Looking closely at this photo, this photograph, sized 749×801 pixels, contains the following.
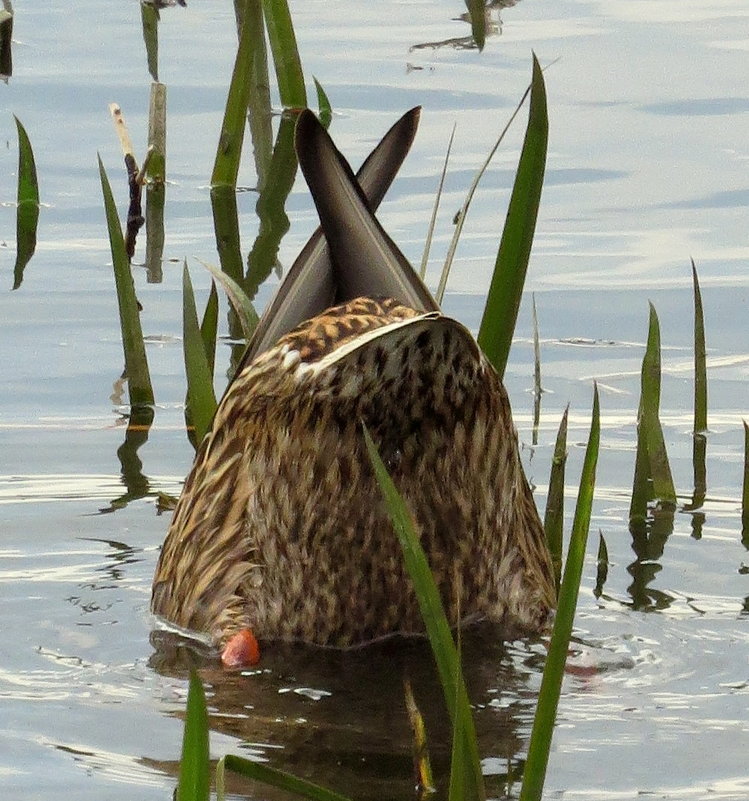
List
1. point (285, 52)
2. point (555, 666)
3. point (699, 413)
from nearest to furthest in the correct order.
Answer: point (555, 666) → point (699, 413) → point (285, 52)

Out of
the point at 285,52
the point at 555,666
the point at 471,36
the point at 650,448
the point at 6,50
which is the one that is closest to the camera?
the point at 555,666

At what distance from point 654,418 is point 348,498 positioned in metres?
1.07

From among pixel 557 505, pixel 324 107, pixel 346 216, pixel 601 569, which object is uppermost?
pixel 324 107

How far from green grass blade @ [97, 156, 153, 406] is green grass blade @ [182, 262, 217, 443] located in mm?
303

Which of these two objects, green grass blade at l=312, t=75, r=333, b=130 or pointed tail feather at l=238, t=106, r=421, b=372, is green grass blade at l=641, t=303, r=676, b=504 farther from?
green grass blade at l=312, t=75, r=333, b=130

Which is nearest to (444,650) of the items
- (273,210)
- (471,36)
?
(273,210)

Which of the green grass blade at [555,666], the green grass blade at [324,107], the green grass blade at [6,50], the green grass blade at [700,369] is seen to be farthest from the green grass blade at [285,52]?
the green grass blade at [555,666]

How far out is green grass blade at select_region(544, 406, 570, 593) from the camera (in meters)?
4.82

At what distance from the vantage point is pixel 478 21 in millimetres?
10055

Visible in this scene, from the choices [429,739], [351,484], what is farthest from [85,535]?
[429,739]

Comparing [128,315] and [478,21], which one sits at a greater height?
[478,21]

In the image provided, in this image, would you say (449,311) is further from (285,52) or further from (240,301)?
(240,301)

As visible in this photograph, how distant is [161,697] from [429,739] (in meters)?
0.62

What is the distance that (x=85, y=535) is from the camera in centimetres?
539
